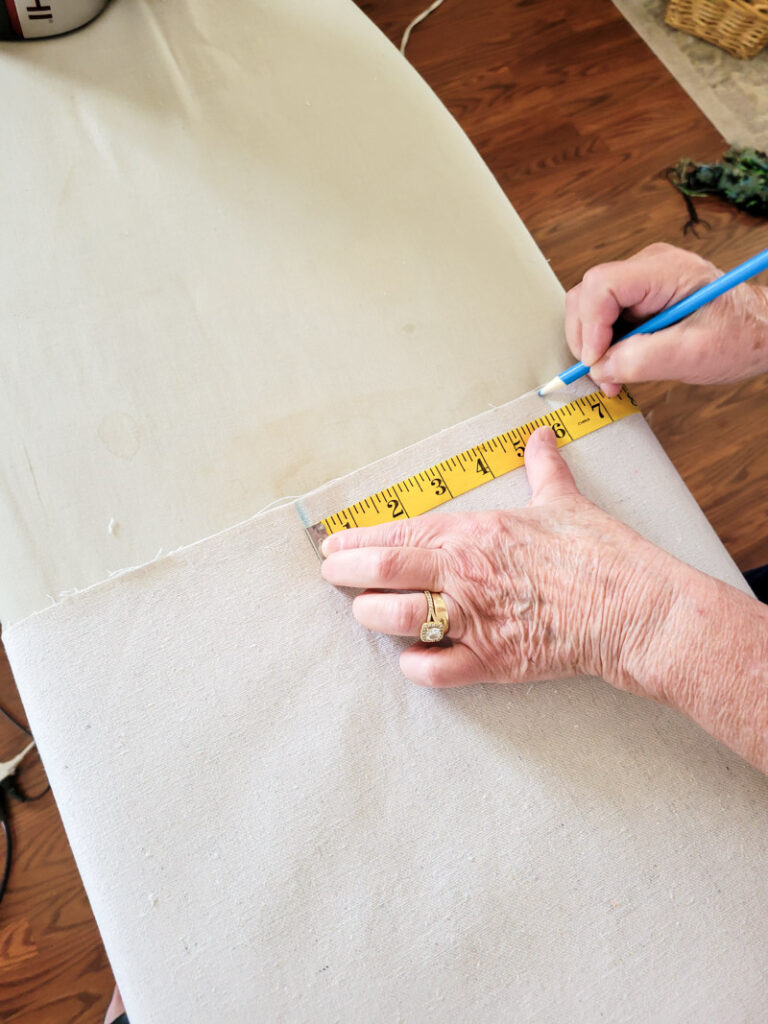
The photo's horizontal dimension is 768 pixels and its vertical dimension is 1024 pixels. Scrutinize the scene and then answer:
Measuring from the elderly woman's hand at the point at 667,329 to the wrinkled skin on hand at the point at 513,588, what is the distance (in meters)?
0.23

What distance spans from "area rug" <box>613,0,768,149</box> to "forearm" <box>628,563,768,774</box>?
1.72 metres

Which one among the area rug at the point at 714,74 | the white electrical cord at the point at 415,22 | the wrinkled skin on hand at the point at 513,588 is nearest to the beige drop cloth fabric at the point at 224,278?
the wrinkled skin on hand at the point at 513,588

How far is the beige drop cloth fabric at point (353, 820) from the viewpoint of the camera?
737mm

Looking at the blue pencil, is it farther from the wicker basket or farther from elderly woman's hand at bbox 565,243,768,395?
the wicker basket

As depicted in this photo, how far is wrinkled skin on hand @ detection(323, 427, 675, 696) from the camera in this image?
0.82 m

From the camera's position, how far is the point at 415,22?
204 centimetres

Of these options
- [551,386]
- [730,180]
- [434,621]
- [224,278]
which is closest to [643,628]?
[434,621]

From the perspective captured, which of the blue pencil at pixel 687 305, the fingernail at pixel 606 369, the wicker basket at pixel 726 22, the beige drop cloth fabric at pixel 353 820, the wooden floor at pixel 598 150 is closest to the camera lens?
the beige drop cloth fabric at pixel 353 820

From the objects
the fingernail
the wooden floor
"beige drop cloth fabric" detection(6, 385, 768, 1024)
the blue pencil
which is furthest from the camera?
the wooden floor

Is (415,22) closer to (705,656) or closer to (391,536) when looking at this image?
(391,536)

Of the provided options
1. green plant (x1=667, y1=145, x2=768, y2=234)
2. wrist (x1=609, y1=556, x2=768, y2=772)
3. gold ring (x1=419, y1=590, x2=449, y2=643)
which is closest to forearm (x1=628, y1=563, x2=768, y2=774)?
wrist (x1=609, y1=556, x2=768, y2=772)

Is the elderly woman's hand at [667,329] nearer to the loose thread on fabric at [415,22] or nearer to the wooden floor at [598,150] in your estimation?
the wooden floor at [598,150]

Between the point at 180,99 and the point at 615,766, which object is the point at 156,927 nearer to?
the point at 615,766

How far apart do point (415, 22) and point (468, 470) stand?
173cm
